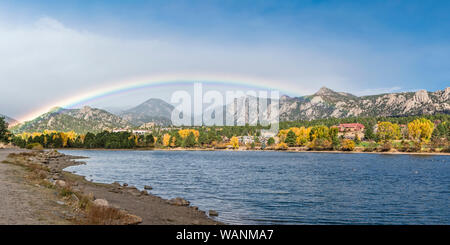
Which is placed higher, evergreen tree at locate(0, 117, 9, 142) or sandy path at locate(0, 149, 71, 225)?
evergreen tree at locate(0, 117, 9, 142)

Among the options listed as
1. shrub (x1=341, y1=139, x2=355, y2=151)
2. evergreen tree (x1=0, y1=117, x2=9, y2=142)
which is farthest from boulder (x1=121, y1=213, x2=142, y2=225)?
shrub (x1=341, y1=139, x2=355, y2=151)

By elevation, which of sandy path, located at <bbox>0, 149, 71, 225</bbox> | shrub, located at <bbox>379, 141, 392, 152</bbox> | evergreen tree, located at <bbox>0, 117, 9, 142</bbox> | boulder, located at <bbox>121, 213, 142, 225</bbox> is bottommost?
shrub, located at <bbox>379, 141, 392, 152</bbox>

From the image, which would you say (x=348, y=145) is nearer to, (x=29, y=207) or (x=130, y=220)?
(x=130, y=220)

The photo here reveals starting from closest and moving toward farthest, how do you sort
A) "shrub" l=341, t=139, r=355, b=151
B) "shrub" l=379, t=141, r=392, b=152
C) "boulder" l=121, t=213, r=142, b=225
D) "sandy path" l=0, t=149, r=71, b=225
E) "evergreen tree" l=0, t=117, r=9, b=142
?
"sandy path" l=0, t=149, r=71, b=225, "boulder" l=121, t=213, r=142, b=225, "evergreen tree" l=0, t=117, r=9, b=142, "shrub" l=379, t=141, r=392, b=152, "shrub" l=341, t=139, r=355, b=151

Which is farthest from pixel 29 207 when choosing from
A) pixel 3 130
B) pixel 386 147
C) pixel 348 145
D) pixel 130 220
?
pixel 348 145

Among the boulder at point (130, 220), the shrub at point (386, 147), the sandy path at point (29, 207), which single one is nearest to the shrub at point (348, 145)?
the shrub at point (386, 147)

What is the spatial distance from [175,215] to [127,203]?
545cm

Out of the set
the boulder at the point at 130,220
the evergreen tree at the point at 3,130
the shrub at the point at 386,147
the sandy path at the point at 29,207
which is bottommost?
the shrub at the point at 386,147

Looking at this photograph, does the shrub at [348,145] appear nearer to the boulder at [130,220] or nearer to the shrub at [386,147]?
the shrub at [386,147]

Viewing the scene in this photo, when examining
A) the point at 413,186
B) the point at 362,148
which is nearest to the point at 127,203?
the point at 413,186

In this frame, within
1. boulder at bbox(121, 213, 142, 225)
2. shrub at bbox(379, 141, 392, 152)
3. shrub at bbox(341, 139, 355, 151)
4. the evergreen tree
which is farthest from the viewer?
shrub at bbox(341, 139, 355, 151)

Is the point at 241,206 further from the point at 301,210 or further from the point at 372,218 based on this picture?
A: the point at 372,218

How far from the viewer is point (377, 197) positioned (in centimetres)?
3716

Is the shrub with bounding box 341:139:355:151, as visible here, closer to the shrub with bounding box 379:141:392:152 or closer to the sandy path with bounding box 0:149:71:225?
the shrub with bounding box 379:141:392:152
